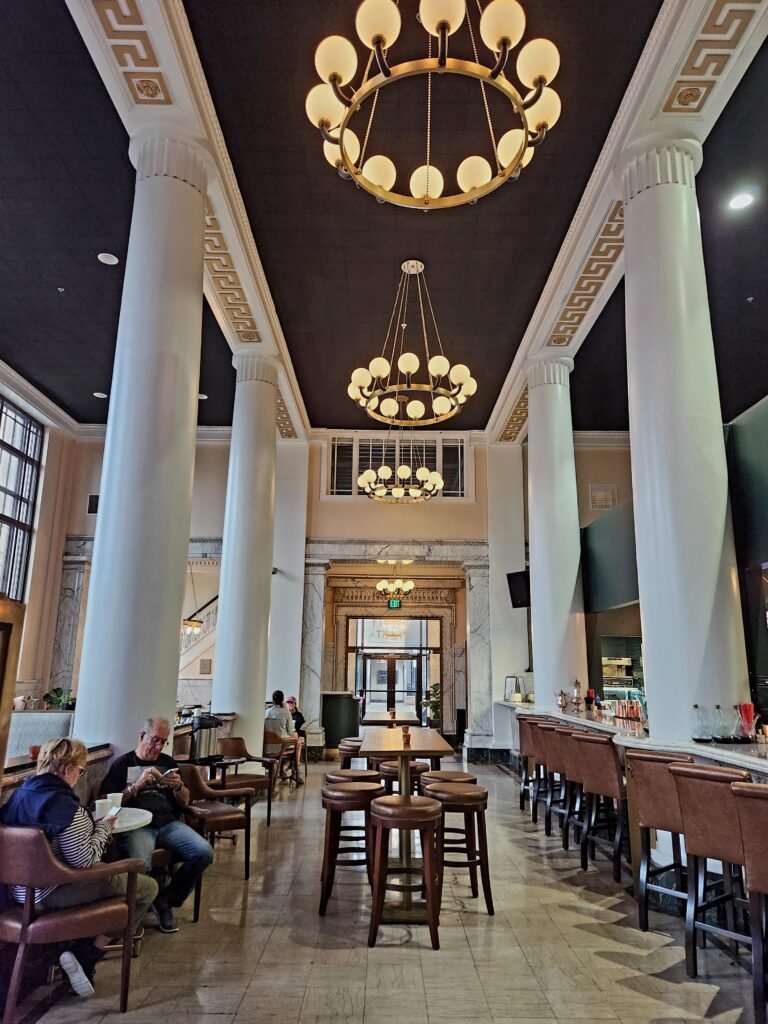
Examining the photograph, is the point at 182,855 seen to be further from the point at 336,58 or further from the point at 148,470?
the point at 336,58

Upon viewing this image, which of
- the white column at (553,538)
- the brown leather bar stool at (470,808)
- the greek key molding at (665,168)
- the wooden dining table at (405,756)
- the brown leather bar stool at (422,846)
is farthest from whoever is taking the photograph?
the white column at (553,538)

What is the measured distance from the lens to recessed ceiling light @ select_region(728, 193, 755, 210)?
21.0ft

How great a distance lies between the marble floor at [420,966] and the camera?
3.05m

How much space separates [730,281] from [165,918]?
7.93 m

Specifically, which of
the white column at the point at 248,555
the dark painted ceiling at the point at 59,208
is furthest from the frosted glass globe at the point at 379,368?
the dark painted ceiling at the point at 59,208

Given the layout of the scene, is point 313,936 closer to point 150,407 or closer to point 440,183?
point 150,407

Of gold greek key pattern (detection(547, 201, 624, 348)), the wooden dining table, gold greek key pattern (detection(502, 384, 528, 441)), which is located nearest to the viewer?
the wooden dining table

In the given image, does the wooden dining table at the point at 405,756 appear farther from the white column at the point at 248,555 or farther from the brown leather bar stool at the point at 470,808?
the white column at the point at 248,555

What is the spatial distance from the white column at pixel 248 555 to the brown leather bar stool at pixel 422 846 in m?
4.79

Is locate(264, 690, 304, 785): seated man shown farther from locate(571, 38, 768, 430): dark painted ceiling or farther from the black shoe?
locate(571, 38, 768, 430): dark painted ceiling

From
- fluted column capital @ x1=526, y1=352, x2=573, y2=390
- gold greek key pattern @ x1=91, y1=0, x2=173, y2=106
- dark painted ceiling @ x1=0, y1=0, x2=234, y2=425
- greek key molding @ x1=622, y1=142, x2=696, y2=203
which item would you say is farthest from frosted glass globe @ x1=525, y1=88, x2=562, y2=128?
fluted column capital @ x1=526, y1=352, x2=573, y2=390

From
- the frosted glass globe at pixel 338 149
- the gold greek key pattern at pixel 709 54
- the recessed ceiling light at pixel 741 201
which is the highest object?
the recessed ceiling light at pixel 741 201

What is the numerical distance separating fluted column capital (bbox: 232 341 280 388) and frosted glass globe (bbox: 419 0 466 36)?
6308 mm

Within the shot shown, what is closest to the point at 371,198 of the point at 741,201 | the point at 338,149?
the point at 338,149
